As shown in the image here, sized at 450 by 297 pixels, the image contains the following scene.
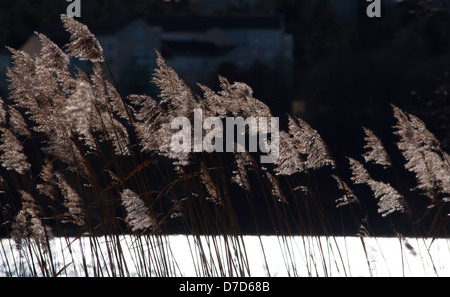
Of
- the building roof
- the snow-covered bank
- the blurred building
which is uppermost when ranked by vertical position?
the building roof

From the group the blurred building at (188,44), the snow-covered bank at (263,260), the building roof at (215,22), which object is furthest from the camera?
the building roof at (215,22)

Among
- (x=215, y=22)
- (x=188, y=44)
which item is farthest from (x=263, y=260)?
(x=215, y=22)

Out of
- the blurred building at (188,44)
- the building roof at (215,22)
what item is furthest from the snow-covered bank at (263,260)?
the building roof at (215,22)

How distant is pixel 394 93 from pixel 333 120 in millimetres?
3022

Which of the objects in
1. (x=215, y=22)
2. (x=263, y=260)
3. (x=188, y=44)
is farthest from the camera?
(x=215, y=22)

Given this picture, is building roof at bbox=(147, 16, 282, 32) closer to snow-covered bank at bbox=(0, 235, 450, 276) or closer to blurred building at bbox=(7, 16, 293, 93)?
blurred building at bbox=(7, 16, 293, 93)

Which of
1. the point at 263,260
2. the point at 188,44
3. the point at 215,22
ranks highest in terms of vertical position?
the point at 215,22

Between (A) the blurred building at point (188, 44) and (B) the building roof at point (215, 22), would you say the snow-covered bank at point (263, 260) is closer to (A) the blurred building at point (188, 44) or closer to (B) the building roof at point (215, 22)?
(A) the blurred building at point (188, 44)

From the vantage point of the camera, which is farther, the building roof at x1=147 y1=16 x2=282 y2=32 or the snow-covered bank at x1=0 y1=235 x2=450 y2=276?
the building roof at x1=147 y1=16 x2=282 y2=32

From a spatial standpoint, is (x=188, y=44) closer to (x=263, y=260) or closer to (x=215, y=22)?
(x=215, y=22)

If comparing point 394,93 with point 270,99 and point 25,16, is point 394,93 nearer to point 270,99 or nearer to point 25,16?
point 270,99

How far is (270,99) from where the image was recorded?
17.0m

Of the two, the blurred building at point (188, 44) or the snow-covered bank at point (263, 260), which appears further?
the blurred building at point (188, 44)

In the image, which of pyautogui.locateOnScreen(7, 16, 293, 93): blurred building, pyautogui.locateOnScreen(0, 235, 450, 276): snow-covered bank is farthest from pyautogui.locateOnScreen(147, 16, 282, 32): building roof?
pyautogui.locateOnScreen(0, 235, 450, 276): snow-covered bank
